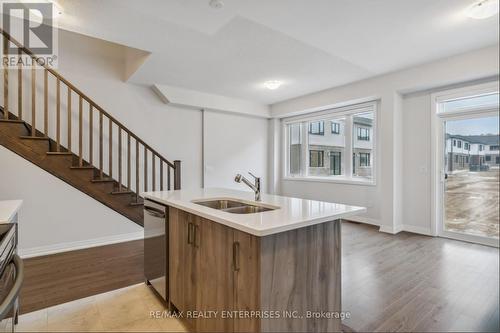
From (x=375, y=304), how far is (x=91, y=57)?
500 centimetres

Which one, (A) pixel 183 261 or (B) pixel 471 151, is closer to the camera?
(A) pixel 183 261

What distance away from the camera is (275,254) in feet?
4.21

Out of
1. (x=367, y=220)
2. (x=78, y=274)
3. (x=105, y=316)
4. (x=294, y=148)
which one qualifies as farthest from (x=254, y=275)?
(x=294, y=148)

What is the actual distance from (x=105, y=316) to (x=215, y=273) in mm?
1180

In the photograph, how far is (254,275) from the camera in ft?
4.08

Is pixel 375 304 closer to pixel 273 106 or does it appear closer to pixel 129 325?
pixel 129 325

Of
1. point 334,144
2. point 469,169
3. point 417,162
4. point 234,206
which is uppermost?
point 334,144

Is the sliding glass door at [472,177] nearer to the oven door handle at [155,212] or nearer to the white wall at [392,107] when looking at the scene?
the white wall at [392,107]

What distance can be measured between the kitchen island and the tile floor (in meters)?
0.31

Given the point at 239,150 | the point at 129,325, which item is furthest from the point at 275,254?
the point at 239,150

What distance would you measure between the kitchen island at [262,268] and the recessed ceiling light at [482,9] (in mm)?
2498

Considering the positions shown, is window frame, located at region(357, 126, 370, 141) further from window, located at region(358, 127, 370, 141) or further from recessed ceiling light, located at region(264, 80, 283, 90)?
recessed ceiling light, located at region(264, 80, 283, 90)

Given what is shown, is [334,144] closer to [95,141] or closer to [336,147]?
[336,147]

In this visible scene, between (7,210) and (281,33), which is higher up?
(281,33)
